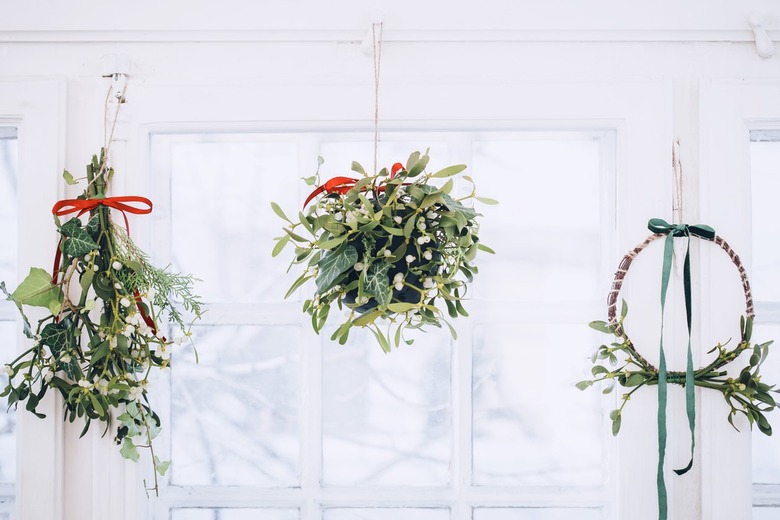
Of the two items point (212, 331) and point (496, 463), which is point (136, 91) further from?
point (496, 463)

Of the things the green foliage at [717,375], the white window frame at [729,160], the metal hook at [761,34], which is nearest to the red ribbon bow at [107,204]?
the green foliage at [717,375]

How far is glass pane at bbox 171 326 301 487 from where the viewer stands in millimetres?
1373

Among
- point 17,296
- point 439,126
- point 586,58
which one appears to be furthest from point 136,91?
point 586,58

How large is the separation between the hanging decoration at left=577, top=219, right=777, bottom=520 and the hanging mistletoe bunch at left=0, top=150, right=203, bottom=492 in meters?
0.95

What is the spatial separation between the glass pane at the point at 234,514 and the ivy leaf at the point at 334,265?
2.32 ft

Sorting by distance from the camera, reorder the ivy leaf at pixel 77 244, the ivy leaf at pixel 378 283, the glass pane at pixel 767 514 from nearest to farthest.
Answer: the ivy leaf at pixel 378 283, the ivy leaf at pixel 77 244, the glass pane at pixel 767 514

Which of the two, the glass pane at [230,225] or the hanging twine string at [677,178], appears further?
the glass pane at [230,225]

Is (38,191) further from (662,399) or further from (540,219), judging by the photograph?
(662,399)

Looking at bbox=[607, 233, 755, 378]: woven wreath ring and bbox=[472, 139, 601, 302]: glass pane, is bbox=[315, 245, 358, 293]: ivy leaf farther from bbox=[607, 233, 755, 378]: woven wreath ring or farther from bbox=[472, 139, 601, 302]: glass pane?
bbox=[607, 233, 755, 378]: woven wreath ring

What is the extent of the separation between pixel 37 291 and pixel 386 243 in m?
0.75

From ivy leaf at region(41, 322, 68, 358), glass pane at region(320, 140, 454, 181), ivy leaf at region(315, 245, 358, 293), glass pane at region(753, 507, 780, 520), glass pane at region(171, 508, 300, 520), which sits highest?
glass pane at region(320, 140, 454, 181)

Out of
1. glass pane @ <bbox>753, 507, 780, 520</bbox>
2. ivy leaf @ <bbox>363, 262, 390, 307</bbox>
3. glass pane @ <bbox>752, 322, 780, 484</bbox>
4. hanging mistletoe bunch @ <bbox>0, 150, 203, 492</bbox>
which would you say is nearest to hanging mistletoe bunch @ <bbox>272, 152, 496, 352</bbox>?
ivy leaf @ <bbox>363, 262, 390, 307</bbox>

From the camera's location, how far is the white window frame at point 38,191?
122 centimetres

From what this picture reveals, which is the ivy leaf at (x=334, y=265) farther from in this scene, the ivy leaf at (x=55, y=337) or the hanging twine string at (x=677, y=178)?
the hanging twine string at (x=677, y=178)
